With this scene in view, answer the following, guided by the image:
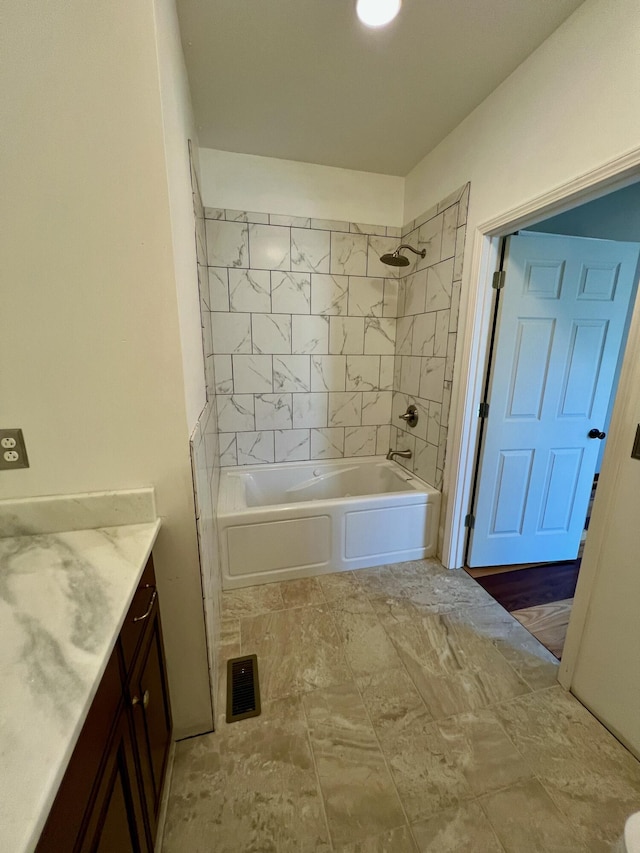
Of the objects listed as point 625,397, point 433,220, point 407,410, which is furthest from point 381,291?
point 625,397

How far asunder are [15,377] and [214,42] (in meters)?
1.65

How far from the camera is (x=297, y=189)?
2445 mm

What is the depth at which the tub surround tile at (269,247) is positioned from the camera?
244 cm

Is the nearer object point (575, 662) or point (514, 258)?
point (575, 662)

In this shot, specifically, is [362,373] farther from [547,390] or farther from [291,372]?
[547,390]

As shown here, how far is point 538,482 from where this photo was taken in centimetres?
217

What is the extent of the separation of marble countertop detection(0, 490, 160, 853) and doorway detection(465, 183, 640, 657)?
1.94m

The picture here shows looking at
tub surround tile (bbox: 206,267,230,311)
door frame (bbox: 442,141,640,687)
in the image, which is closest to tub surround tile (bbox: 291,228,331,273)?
tub surround tile (bbox: 206,267,230,311)

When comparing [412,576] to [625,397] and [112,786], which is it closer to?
[625,397]

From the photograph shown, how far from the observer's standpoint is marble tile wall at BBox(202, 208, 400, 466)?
8.09 feet

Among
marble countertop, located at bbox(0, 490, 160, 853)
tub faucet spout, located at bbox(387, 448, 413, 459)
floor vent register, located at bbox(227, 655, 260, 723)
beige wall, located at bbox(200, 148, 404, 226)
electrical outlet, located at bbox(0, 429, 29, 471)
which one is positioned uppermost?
beige wall, located at bbox(200, 148, 404, 226)

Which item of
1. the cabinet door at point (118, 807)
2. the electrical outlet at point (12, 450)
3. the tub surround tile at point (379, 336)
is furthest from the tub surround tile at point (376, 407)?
the cabinet door at point (118, 807)

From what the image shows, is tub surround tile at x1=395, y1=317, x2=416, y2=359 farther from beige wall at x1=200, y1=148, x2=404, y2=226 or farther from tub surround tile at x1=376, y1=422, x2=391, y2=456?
beige wall at x1=200, y1=148, x2=404, y2=226

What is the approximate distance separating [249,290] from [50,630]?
7.57ft
